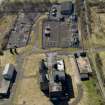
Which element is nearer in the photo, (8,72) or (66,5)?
(8,72)

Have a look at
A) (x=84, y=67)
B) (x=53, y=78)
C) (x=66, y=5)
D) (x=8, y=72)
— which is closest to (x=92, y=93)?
(x=84, y=67)

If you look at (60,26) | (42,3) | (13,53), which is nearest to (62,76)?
(13,53)

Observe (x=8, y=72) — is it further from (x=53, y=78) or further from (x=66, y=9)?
(x=66, y=9)

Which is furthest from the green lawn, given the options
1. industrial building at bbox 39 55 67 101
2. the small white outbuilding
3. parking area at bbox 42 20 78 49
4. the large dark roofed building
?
the large dark roofed building

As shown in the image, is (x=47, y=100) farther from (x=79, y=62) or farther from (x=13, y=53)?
(x=13, y=53)

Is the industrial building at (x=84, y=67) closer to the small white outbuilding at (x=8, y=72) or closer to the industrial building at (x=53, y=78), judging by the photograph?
the industrial building at (x=53, y=78)
